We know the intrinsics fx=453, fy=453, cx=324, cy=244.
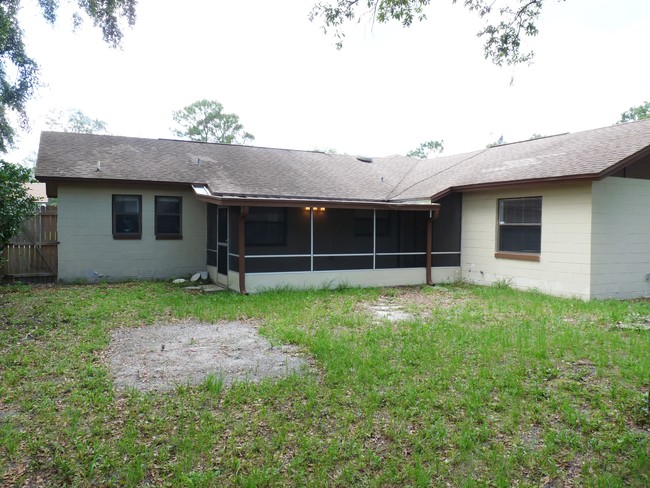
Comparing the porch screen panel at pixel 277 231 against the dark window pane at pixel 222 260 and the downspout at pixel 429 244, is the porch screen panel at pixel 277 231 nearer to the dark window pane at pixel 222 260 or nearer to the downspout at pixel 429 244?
the dark window pane at pixel 222 260

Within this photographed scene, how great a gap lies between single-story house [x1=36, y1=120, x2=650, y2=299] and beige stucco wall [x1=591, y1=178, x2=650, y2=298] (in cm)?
4

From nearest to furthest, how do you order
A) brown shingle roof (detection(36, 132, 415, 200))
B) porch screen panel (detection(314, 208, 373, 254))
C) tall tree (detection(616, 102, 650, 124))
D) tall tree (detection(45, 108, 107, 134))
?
brown shingle roof (detection(36, 132, 415, 200)), porch screen panel (detection(314, 208, 373, 254)), tall tree (detection(616, 102, 650, 124)), tall tree (detection(45, 108, 107, 134))

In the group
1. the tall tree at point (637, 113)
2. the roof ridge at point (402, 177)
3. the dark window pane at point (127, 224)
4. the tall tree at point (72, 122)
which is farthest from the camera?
the tall tree at point (72, 122)

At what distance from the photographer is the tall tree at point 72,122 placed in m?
49.9

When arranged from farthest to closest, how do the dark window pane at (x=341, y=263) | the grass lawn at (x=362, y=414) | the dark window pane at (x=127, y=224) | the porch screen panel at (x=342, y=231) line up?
the porch screen panel at (x=342, y=231)
the dark window pane at (x=341, y=263)
the dark window pane at (x=127, y=224)
the grass lawn at (x=362, y=414)

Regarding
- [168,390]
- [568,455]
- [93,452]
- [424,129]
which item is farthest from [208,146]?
[424,129]

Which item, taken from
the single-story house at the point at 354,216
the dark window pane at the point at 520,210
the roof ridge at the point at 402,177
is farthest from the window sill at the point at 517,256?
the roof ridge at the point at 402,177

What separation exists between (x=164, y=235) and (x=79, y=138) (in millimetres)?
4586

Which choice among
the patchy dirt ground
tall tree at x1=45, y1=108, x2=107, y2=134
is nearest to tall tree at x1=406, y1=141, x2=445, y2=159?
tall tree at x1=45, y1=108, x2=107, y2=134

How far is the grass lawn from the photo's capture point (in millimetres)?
3137

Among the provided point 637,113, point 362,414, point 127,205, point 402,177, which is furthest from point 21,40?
point 637,113

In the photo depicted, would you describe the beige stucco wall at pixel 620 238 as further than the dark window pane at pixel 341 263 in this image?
No

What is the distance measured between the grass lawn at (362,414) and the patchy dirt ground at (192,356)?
0.23m

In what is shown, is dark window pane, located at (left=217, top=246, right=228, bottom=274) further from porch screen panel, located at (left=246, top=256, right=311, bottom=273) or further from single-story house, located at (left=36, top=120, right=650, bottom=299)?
porch screen panel, located at (left=246, top=256, right=311, bottom=273)
